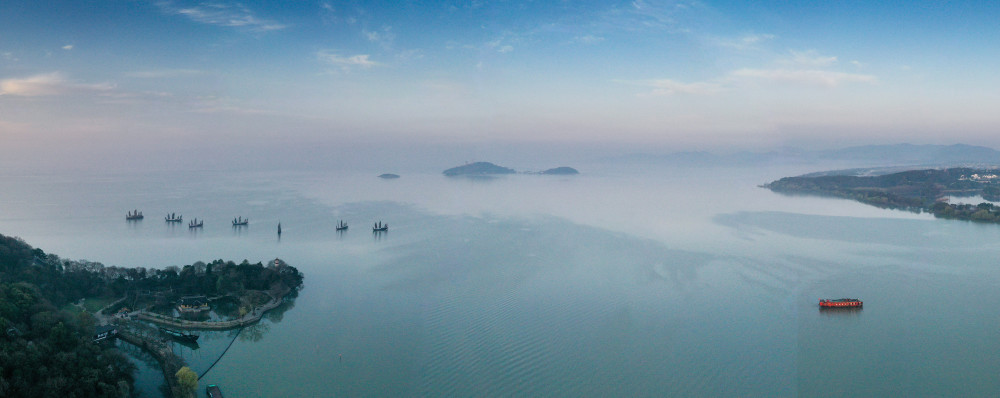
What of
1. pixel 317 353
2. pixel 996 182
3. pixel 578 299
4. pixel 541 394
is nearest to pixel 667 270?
pixel 578 299

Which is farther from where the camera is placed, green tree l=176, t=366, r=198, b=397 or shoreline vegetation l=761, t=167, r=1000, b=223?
shoreline vegetation l=761, t=167, r=1000, b=223

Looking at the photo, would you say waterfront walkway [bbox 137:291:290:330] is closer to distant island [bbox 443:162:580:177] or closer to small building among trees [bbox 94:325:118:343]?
small building among trees [bbox 94:325:118:343]

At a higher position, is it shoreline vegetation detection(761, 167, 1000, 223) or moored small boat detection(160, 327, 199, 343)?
shoreline vegetation detection(761, 167, 1000, 223)

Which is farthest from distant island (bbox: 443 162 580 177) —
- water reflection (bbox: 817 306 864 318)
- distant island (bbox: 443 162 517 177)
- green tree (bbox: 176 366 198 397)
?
green tree (bbox: 176 366 198 397)

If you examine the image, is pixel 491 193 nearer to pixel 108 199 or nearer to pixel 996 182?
pixel 108 199

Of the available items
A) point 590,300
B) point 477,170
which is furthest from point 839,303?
point 477,170

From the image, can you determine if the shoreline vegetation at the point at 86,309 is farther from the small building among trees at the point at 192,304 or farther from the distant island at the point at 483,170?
the distant island at the point at 483,170

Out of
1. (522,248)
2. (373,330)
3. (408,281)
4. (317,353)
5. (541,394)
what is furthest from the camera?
(522,248)
